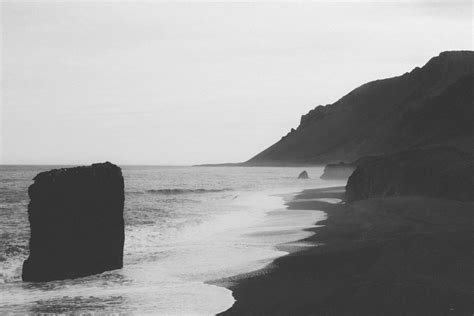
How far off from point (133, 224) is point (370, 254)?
1903 cm

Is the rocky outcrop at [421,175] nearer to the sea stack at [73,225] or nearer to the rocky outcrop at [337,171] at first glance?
the sea stack at [73,225]

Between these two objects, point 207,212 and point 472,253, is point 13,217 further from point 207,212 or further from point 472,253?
point 472,253

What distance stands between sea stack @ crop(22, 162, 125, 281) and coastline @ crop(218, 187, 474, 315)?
15.8 feet

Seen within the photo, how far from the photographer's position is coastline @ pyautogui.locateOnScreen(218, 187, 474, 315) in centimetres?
1277

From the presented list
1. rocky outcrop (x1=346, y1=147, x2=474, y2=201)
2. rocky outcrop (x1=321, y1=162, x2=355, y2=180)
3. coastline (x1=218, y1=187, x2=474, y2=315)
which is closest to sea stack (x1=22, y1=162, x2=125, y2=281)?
coastline (x1=218, y1=187, x2=474, y2=315)

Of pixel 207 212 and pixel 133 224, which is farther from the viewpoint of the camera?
pixel 207 212

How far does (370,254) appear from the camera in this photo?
19.1 meters

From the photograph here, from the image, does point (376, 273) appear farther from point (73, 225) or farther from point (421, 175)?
point (421, 175)

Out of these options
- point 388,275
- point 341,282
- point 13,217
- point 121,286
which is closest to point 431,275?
point 388,275

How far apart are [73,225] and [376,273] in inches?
398

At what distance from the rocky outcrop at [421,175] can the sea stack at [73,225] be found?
66.9 feet

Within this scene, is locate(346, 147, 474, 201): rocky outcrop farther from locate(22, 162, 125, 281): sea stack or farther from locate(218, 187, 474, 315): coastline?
locate(22, 162, 125, 281): sea stack

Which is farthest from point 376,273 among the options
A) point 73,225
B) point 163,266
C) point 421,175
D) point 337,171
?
point 337,171

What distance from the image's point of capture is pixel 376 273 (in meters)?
15.8
